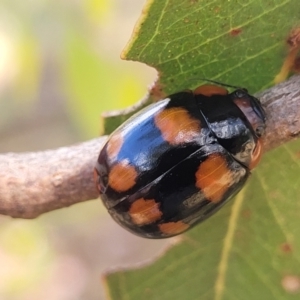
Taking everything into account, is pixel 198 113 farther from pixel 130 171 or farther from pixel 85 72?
pixel 85 72

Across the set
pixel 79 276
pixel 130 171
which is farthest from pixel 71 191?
pixel 79 276

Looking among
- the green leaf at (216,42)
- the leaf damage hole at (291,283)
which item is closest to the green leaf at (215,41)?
the green leaf at (216,42)

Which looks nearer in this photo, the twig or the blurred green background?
the twig

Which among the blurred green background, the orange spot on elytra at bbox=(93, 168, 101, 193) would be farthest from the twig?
the blurred green background

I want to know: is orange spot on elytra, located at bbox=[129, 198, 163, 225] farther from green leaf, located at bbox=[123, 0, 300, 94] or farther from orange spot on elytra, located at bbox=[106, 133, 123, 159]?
green leaf, located at bbox=[123, 0, 300, 94]

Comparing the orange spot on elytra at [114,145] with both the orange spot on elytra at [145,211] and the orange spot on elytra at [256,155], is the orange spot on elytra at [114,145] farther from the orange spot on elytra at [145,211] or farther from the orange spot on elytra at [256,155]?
the orange spot on elytra at [256,155]

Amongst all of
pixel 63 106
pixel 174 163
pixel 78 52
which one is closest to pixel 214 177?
pixel 174 163

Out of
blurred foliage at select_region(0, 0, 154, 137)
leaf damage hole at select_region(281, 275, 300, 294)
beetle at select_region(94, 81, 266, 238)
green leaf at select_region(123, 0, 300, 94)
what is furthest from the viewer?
blurred foliage at select_region(0, 0, 154, 137)
